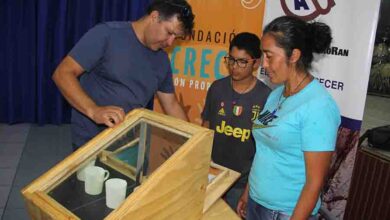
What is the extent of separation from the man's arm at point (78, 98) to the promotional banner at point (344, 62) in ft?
4.73

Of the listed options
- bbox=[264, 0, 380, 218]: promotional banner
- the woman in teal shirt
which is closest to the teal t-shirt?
the woman in teal shirt

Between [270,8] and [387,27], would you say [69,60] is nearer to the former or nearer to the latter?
[270,8]

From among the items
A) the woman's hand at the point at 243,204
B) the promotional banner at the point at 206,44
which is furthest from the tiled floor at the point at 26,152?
the woman's hand at the point at 243,204

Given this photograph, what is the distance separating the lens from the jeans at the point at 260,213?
1.38 m

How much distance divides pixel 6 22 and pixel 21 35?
0.62 feet

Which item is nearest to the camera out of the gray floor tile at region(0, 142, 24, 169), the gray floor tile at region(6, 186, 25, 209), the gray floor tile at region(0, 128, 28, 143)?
the gray floor tile at region(6, 186, 25, 209)

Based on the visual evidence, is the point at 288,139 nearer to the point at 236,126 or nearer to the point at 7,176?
the point at 236,126

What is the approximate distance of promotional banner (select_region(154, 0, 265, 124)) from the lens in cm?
270

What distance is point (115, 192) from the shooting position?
3.34 ft

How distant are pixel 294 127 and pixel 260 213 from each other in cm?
42

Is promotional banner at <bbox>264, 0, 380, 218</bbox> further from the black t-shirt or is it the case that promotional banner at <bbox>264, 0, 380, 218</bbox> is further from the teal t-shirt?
the teal t-shirt

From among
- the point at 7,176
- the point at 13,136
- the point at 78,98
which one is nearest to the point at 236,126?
the point at 78,98

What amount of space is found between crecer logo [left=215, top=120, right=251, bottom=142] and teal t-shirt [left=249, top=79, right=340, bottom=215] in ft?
1.39

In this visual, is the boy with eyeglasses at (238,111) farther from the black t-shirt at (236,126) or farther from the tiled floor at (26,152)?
the tiled floor at (26,152)
